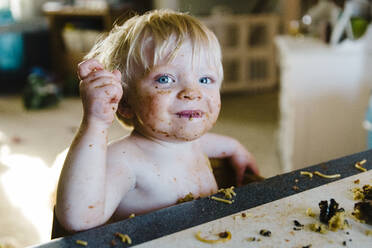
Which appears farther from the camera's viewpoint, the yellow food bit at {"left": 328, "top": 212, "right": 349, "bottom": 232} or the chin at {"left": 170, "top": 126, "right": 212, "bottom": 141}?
the chin at {"left": 170, "top": 126, "right": 212, "bottom": 141}

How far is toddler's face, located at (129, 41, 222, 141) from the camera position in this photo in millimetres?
780

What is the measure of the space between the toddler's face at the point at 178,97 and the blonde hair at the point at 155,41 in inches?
0.5

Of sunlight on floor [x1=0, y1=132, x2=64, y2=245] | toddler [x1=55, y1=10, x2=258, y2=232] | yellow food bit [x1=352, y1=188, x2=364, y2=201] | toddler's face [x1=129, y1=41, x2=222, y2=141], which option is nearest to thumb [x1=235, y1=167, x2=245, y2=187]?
toddler [x1=55, y1=10, x2=258, y2=232]

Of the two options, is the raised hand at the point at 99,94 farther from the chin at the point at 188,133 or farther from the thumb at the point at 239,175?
the thumb at the point at 239,175

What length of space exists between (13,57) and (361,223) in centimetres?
403

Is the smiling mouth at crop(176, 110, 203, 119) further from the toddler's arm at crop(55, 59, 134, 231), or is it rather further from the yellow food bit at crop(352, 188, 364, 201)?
the yellow food bit at crop(352, 188, 364, 201)

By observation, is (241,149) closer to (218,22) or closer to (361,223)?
(361,223)

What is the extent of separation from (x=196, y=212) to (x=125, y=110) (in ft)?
0.98

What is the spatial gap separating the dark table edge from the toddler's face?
15cm

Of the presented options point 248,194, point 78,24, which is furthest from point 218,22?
point 248,194

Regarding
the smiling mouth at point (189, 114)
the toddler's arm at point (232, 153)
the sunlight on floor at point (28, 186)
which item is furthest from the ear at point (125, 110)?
the sunlight on floor at point (28, 186)

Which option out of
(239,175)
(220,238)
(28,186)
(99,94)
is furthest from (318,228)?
(28,186)

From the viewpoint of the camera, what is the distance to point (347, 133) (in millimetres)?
2256

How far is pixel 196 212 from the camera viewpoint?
2.15ft
